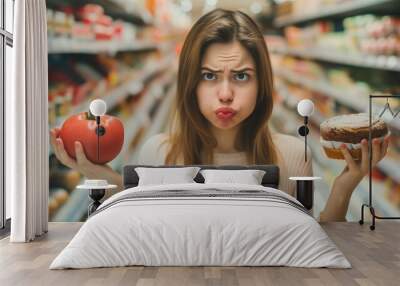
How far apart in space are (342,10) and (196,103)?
7.09ft

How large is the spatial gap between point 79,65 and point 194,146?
177 centimetres

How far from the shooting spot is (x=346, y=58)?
7641mm

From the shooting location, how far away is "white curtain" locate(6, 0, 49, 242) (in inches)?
242

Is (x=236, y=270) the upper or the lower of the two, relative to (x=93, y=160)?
lower

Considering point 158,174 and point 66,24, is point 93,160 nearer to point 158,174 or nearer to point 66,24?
point 158,174

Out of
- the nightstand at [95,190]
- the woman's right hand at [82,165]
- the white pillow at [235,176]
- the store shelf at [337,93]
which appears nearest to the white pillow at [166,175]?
the white pillow at [235,176]

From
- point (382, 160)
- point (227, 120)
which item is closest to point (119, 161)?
point (227, 120)

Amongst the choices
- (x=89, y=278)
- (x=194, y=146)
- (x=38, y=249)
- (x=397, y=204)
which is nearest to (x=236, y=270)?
(x=89, y=278)

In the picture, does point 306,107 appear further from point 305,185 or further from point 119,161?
point 119,161

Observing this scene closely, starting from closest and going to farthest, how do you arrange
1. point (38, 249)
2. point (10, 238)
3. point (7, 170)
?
point (38, 249), point (10, 238), point (7, 170)

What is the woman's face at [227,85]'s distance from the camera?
24.8ft

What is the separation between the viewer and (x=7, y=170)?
6953 millimetres

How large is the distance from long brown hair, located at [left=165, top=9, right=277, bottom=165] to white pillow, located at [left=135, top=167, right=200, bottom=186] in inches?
19.4

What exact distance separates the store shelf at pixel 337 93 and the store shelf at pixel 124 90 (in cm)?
148
